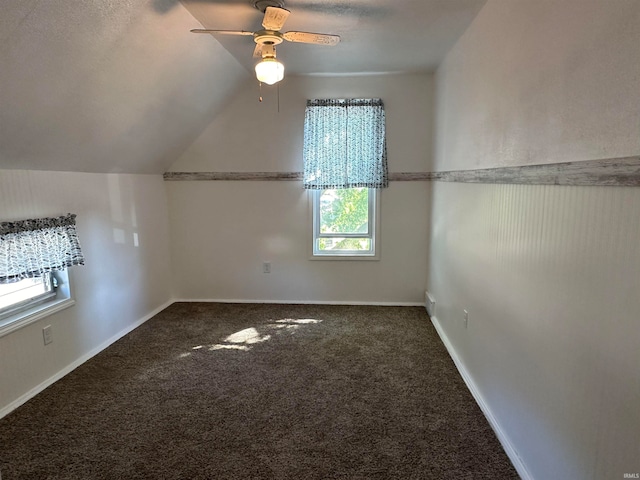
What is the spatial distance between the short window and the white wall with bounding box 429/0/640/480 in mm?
1718

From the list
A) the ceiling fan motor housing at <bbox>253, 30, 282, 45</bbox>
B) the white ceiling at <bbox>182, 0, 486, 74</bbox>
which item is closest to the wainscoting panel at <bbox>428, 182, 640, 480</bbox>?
the white ceiling at <bbox>182, 0, 486, 74</bbox>

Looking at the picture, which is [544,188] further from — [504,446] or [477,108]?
[504,446]

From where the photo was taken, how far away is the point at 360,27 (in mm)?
2791

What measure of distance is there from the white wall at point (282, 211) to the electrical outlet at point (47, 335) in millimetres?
1862

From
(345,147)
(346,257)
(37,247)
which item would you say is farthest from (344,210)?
(37,247)

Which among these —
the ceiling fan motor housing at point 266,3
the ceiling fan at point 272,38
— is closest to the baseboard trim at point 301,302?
the ceiling fan at point 272,38

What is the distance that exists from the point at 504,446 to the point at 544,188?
1.37m

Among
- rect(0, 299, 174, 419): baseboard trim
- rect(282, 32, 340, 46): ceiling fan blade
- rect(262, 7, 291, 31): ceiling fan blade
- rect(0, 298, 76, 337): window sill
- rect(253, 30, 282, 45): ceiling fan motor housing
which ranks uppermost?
rect(262, 7, 291, 31): ceiling fan blade

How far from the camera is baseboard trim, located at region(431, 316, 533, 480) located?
6.17ft

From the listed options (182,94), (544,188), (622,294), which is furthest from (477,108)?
(182,94)

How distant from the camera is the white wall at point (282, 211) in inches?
165

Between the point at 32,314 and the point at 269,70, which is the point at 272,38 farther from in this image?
the point at 32,314

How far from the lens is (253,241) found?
4461 mm

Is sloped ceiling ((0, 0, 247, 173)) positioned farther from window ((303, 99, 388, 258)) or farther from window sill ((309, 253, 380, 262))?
window sill ((309, 253, 380, 262))
